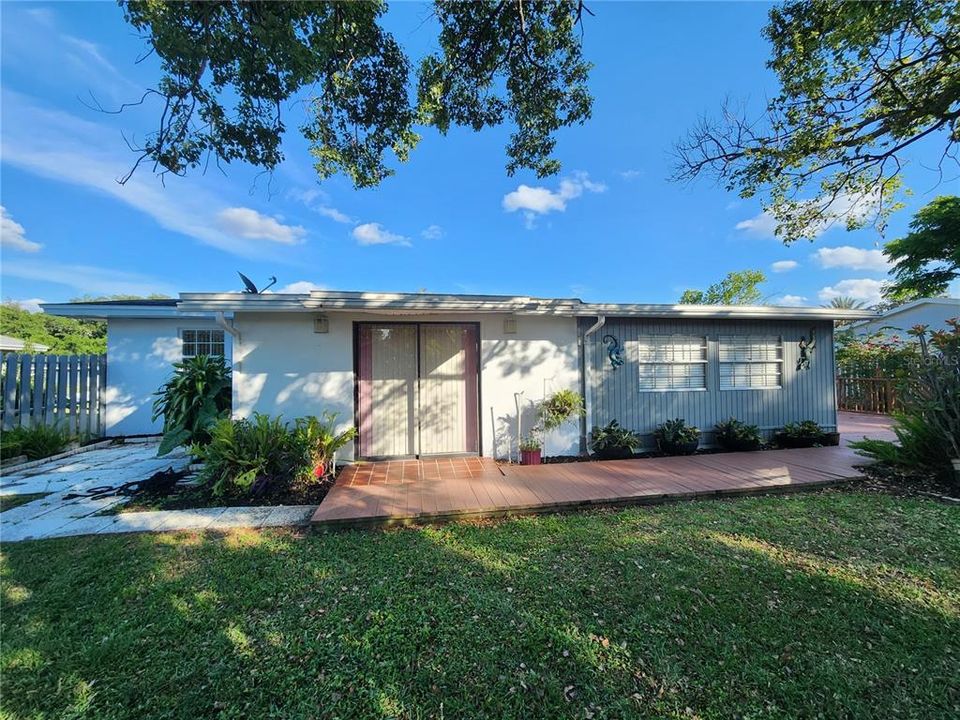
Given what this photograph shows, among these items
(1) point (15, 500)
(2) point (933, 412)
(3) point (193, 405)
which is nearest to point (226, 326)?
(3) point (193, 405)

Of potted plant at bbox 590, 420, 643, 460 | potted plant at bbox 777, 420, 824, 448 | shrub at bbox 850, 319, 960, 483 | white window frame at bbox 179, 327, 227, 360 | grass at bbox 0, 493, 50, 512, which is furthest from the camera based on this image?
white window frame at bbox 179, 327, 227, 360

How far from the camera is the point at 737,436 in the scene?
6.43 metres

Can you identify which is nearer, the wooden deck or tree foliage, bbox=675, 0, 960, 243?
the wooden deck

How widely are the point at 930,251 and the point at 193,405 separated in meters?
21.1

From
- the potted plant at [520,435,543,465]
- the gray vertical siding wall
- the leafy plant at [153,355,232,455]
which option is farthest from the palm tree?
the leafy plant at [153,355,232,455]

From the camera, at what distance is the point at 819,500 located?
13.7 feet

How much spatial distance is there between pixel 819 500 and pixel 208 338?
1141 cm

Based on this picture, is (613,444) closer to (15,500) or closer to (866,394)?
(15,500)

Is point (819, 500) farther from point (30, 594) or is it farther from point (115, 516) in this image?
point (115, 516)

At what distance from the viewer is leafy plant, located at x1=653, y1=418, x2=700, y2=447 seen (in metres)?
6.22

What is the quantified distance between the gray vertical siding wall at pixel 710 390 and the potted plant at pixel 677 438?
0.67ft

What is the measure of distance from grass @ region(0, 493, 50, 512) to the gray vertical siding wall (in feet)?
24.6

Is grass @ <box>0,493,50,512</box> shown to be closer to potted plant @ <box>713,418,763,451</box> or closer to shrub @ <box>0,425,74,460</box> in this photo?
shrub @ <box>0,425,74,460</box>

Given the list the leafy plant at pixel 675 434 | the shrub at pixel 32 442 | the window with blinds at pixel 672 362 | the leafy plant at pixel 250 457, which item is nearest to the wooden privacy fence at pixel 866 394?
the window with blinds at pixel 672 362
